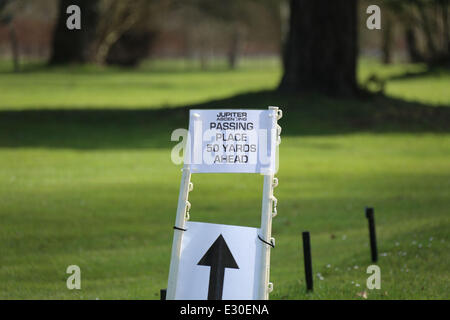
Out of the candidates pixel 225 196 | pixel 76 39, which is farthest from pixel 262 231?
pixel 76 39

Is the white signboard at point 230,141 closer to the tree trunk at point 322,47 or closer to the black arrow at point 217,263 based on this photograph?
the black arrow at point 217,263

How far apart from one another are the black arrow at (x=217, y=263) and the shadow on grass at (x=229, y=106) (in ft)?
49.4

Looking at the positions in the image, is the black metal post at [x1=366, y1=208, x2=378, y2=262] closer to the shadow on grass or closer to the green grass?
Answer: the shadow on grass

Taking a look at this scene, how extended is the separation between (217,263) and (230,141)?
78 cm

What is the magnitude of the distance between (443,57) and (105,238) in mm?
38578

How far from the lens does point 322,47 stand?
24.1 metres

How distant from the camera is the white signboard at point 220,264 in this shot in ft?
16.9

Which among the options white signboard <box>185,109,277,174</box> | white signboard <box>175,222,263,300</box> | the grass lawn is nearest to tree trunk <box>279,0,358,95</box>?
the grass lawn

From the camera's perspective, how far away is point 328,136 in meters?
21.7

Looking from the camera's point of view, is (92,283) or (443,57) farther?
(443,57)

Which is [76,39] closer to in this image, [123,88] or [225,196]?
[123,88]

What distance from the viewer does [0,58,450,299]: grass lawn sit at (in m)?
8.90
